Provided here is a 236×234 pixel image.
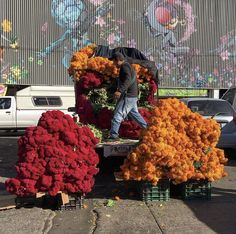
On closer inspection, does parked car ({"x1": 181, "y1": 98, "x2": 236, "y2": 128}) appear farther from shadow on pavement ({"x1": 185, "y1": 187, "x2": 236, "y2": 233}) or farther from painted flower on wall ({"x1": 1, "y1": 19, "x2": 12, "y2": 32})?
painted flower on wall ({"x1": 1, "y1": 19, "x2": 12, "y2": 32})

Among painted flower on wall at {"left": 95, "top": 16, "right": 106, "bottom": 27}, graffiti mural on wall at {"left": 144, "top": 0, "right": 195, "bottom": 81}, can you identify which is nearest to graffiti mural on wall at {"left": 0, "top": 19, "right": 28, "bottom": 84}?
painted flower on wall at {"left": 95, "top": 16, "right": 106, "bottom": 27}

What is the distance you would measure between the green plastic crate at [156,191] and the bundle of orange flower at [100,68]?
3142 mm

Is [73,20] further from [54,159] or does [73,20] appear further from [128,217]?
[128,217]

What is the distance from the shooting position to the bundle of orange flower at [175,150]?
686cm

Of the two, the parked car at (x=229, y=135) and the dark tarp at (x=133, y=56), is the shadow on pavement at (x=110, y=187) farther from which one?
the parked car at (x=229, y=135)

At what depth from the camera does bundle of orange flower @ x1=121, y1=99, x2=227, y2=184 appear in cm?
686

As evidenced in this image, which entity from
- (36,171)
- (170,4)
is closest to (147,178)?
(36,171)

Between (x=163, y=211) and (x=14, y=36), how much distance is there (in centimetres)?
2207

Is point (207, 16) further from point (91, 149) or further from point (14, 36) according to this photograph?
point (91, 149)

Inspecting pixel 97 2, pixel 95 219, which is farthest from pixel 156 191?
pixel 97 2

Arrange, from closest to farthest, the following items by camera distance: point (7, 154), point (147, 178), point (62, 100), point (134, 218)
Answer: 1. point (134, 218)
2. point (147, 178)
3. point (7, 154)
4. point (62, 100)

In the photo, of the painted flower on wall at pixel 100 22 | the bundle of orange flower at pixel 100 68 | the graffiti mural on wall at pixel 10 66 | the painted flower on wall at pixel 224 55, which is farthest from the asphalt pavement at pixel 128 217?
the painted flower on wall at pixel 224 55

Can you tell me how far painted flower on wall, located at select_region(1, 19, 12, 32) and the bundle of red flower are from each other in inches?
828

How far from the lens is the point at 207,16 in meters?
30.0
